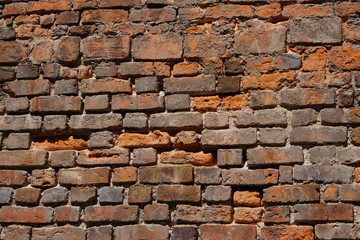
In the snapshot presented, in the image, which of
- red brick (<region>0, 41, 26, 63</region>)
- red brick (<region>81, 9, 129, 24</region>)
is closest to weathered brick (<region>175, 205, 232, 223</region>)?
red brick (<region>81, 9, 129, 24</region>)

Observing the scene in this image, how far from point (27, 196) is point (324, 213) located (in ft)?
4.89

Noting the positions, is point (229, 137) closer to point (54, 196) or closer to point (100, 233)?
point (100, 233)

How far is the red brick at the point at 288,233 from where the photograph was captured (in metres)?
2.30

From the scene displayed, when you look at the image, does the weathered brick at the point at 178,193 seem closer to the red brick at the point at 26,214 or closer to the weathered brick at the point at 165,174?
the weathered brick at the point at 165,174

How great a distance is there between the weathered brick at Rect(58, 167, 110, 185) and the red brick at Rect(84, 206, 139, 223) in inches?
5.5

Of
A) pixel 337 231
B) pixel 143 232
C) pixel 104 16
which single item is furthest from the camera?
pixel 104 16

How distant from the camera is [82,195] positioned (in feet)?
8.17

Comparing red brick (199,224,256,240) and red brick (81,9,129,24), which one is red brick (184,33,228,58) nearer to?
red brick (81,9,129,24)

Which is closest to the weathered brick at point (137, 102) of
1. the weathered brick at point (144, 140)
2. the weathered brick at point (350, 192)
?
the weathered brick at point (144, 140)

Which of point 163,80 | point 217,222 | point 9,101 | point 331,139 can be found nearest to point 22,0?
point 9,101

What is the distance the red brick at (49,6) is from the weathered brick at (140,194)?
1104 millimetres

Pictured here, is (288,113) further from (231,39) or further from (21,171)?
(21,171)

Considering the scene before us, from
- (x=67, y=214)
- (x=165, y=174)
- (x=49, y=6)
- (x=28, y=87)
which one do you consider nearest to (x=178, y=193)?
(x=165, y=174)

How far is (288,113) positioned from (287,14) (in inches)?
21.3
